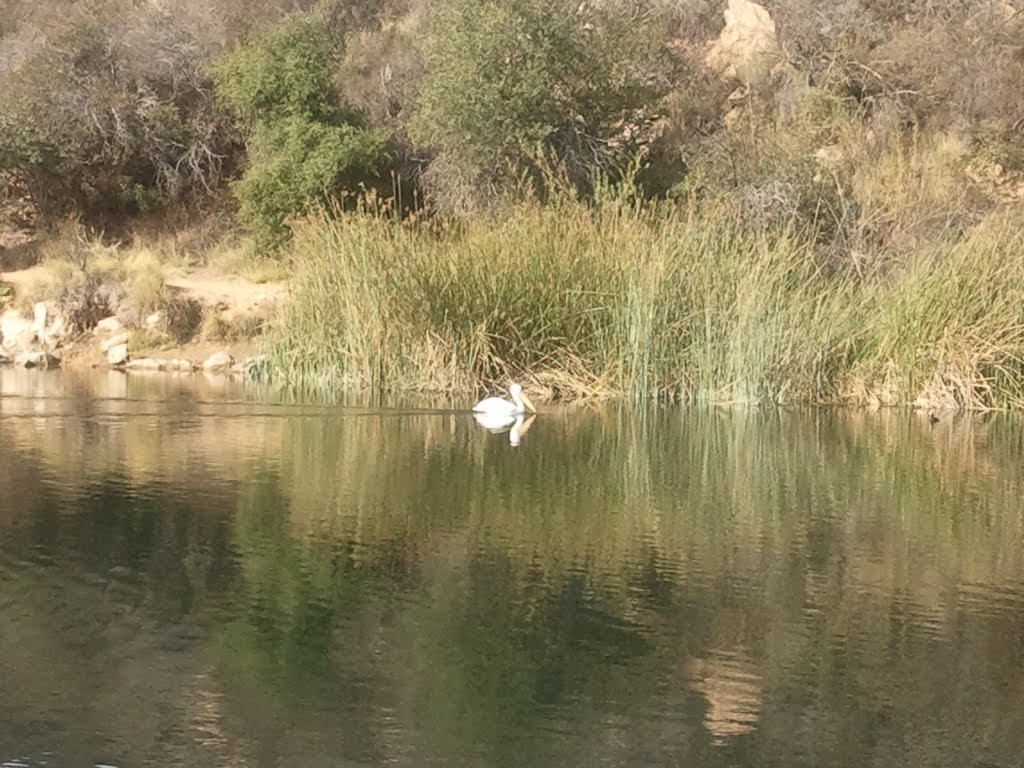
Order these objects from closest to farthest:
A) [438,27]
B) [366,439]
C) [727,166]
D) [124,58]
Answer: [366,439] < [727,166] < [438,27] < [124,58]

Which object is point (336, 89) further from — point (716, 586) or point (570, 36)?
point (716, 586)

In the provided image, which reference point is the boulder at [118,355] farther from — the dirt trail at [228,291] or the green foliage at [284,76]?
the green foliage at [284,76]

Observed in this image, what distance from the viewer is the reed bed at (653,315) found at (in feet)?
60.4

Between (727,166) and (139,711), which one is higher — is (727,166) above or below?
above

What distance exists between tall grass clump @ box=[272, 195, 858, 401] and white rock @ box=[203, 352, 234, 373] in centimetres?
567

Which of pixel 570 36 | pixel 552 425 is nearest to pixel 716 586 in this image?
pixel 552 425

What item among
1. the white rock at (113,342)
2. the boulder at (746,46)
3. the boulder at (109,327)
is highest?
the boulder at (746,46)

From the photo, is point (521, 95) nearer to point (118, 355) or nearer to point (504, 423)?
point (118, 355)

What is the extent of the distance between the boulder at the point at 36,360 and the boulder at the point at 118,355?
0.88m

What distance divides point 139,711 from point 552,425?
10716mm

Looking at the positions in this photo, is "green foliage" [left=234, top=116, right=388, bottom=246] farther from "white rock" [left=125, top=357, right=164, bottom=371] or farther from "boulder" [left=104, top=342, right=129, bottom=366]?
"white rock" [left=125, top=357, right=164, bottom=371]

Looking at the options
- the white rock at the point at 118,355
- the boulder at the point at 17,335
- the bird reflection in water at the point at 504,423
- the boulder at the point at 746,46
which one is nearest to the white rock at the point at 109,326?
the white rock at the point at 118,355

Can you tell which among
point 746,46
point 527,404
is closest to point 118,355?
point 527,404

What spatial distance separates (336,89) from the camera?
32844 millimetres
